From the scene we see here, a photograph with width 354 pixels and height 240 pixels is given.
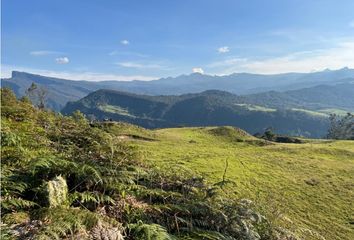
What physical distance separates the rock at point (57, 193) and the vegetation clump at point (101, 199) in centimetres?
2

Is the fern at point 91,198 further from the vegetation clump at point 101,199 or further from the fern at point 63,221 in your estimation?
the fern at point 63,221

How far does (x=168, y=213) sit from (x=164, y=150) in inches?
502

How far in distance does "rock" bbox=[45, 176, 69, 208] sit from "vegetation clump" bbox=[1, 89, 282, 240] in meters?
0.02

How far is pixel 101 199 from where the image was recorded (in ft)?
27.8

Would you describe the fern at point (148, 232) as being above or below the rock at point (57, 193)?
below

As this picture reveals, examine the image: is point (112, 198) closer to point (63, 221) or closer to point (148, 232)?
point (148, 232)

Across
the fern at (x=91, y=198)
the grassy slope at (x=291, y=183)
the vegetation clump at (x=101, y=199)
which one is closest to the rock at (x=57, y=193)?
the vegetation clump at (x=101, y=199)

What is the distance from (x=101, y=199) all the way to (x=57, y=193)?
2.83 feet

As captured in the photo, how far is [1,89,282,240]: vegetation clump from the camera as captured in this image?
7359mm

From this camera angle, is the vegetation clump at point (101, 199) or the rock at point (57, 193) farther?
the rock at point (57, 193)

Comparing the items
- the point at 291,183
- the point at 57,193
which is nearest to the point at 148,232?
the point at 57,193

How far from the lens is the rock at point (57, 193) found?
786 centimetres

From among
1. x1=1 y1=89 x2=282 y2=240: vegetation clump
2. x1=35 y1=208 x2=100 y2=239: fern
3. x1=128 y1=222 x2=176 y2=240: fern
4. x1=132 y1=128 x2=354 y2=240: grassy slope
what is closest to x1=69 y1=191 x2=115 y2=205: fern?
x1=1 y1=89 x2=282 y2=240: vegetation clump

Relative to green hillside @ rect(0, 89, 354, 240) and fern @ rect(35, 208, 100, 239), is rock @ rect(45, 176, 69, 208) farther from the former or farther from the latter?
fern @ rect(35, 208, 100, 239)
